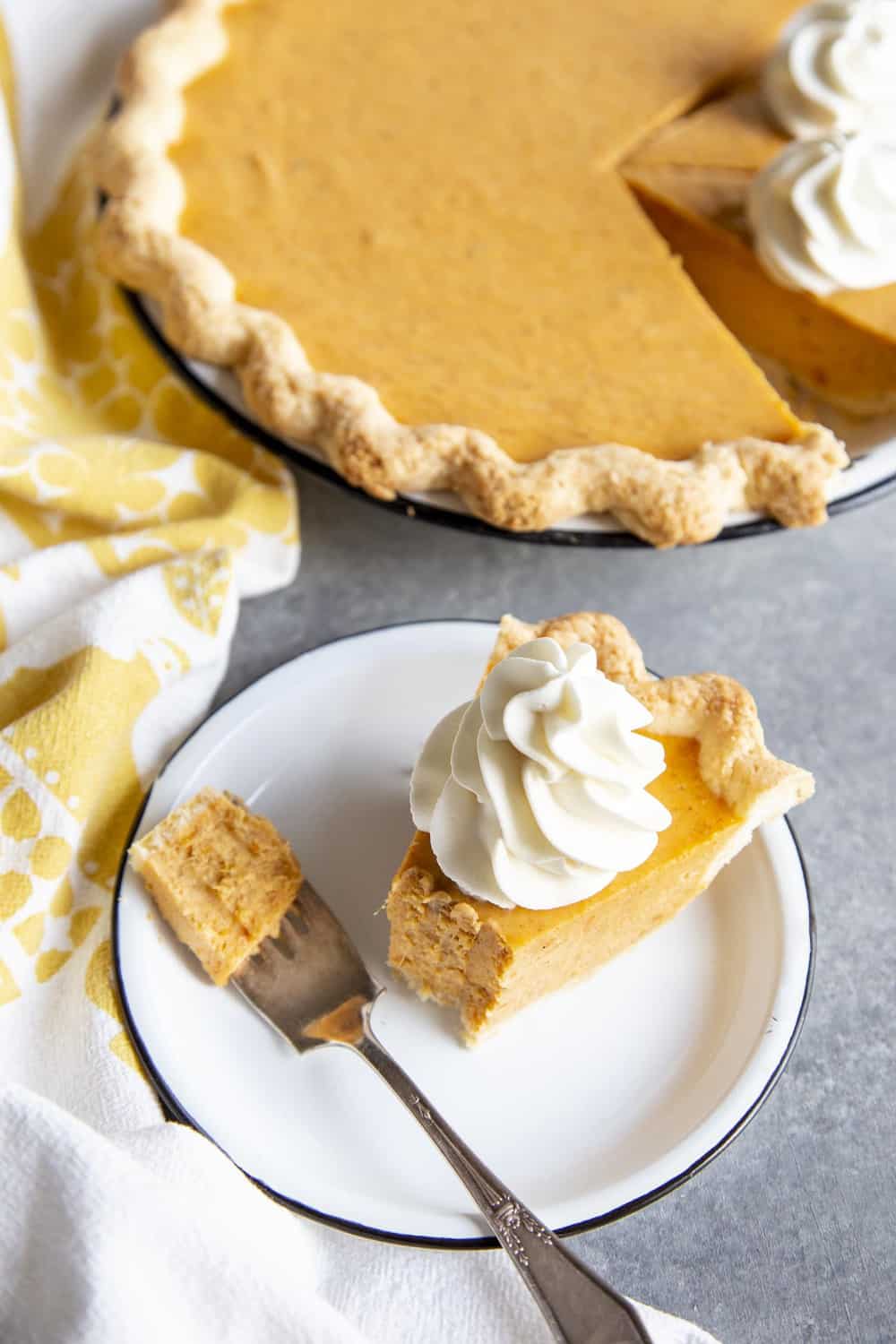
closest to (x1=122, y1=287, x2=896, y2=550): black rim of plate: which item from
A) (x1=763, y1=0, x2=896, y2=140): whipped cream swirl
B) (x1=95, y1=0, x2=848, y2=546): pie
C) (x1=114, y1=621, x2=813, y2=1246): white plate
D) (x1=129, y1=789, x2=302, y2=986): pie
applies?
(x1=95, y1=0, x2=848, y2=546): pie

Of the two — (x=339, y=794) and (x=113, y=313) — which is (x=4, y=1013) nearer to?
(x=339, y=794)

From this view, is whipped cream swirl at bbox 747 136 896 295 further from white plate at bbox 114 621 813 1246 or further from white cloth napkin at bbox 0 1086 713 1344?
white cloth napkin at bbox 0 1086 713 1344

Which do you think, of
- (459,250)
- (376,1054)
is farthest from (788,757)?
(459,250)

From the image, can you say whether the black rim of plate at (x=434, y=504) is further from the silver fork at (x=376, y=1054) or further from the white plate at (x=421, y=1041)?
the silver fork at (x=376, y=1054)

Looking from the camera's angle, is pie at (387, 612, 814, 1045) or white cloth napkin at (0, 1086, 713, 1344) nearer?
white cloth napkin at (0, 1086, 713, 1344)

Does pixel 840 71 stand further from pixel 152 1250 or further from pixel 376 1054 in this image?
pixel 152 1250

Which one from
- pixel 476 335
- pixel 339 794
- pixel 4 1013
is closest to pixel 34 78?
pixel 476 335
